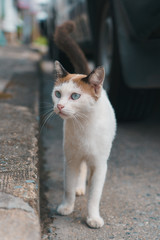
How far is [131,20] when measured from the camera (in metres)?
2.52

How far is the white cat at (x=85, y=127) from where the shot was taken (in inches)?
68.6

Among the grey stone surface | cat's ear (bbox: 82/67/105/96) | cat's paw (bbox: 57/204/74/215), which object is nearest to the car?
cat's ear (bbox: 82/67/105/96)

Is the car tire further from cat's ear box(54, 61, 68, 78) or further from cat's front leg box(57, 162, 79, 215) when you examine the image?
cat's front leg box(57, 162, 79, 215)

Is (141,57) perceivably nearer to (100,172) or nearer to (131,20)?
(131,20)

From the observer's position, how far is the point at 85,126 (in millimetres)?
1843

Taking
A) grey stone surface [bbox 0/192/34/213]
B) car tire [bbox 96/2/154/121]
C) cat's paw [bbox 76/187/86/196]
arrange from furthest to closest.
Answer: car tire [bbox 96/2/154/121]
cat's paw [bbox 76/187/86/196]
grey stone surface [bbox 0/192/34/213]

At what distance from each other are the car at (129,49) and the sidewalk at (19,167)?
31.1 inches

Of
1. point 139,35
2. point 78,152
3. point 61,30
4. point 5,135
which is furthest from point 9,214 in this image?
point 139,35

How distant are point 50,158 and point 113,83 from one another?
0.90 meters

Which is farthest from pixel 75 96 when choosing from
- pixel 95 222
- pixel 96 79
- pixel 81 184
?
pixel 81 184

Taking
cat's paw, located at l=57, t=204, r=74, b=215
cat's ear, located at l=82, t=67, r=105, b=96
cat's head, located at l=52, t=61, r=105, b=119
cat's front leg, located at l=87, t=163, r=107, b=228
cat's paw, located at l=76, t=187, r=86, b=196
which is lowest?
cat's paw, located at l=76, t=187, r=86, b=196

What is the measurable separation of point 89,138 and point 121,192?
24.2 inches

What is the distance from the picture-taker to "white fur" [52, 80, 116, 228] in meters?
1.77

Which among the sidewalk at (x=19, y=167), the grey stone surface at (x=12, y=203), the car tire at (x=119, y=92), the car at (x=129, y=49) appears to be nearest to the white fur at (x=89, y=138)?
the sidewalk at (x=19, y=167)
